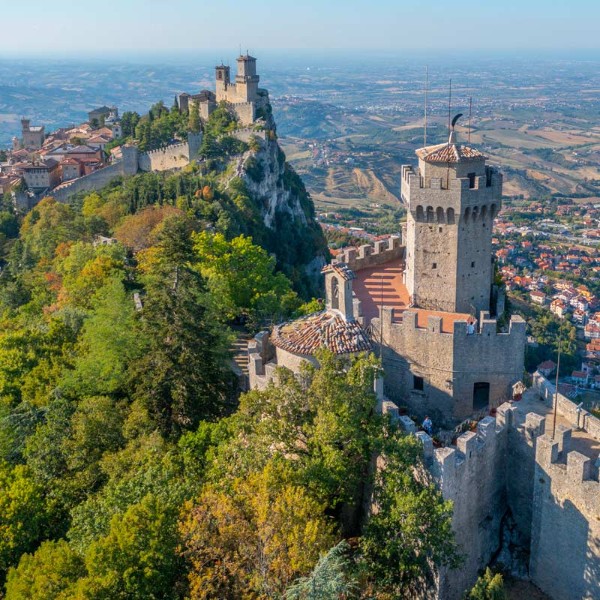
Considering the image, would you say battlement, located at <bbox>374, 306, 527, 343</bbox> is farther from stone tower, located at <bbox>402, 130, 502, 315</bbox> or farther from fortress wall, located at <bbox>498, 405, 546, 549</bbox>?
fortress wall, located at <bbox>498, 405, 546, 549</bbox>

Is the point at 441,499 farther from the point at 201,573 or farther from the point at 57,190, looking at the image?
the point at 57,190

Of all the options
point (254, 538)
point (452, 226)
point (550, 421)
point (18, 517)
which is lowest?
point (18, 517)

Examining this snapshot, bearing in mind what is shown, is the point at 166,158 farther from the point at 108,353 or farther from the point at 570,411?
the point at 570,411

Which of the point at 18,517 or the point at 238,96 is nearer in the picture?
the point at 18,517

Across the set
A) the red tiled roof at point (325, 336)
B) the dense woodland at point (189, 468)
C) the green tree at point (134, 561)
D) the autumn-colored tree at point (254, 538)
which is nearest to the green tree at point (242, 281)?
the dense woodland at point (189, 468)

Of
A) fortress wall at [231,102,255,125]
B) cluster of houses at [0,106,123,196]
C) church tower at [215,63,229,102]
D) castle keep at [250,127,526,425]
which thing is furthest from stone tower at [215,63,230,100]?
castle keep at [250,127,526,425]

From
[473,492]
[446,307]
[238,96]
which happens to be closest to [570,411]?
[473,492]
